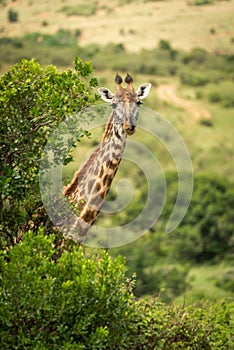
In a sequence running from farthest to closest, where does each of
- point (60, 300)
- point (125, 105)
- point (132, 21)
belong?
point (132, 21) → point (125, 105) → point (60, 300)

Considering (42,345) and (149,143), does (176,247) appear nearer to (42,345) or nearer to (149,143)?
(149,143)

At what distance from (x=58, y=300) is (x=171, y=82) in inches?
2610

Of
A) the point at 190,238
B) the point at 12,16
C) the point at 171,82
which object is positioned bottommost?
the point at 190,238

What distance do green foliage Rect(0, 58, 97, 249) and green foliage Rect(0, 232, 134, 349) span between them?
158 cm

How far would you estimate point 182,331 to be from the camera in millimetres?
10984

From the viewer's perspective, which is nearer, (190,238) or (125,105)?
(125,105)

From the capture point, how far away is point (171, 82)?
74.0m

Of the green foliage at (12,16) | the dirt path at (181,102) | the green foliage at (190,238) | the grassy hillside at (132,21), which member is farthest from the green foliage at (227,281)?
the green foliage at (12,16)

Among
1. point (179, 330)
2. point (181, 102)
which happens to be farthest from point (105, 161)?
point (181, 102)

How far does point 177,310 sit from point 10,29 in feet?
269

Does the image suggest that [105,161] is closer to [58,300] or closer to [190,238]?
[58,300]

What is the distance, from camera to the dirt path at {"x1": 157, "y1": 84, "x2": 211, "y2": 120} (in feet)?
215

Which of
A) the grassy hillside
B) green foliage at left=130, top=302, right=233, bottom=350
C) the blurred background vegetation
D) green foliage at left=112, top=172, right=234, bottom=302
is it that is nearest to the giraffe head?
green foliage at left=130, top=302, right=233, bottom=350

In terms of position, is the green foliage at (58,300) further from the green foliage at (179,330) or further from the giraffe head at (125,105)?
the giraffe head at (125,105)
